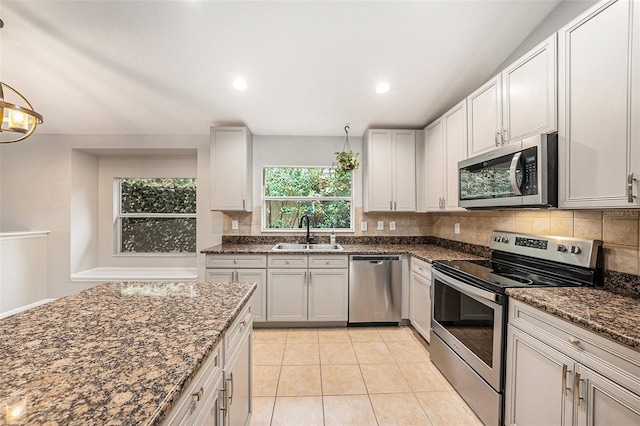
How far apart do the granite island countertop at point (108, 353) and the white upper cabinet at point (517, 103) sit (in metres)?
2.09

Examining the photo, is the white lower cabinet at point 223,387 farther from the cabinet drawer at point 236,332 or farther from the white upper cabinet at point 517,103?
the white upper cabinet at point 517,103

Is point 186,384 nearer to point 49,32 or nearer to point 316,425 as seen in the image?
point 316,425

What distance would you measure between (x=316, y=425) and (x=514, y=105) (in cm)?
253

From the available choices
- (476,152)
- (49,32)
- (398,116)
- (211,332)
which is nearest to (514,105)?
(476,152)

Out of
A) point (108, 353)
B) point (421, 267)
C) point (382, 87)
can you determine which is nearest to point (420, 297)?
point (421, 267)

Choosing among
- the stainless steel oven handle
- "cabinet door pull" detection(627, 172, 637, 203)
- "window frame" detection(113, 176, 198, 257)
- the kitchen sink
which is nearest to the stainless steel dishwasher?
the kitchen sink

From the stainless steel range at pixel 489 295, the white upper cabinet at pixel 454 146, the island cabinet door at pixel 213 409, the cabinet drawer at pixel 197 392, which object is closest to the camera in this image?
the cabinet drawer at pixel 197 392

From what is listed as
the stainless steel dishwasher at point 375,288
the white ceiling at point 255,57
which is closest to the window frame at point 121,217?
the white ceiling at point 255,57

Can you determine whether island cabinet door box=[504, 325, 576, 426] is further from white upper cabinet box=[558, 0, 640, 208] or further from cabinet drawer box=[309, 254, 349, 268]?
cabinet drawer box=[309, 254, 349, 268]

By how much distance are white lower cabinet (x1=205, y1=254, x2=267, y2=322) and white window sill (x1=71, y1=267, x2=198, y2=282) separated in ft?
2.63

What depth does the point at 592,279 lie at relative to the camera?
5.30 feet

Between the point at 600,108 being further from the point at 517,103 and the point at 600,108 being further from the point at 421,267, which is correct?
the point at 421,267

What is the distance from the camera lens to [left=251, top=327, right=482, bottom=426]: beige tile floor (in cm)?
184

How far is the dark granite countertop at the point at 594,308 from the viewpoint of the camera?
105 cm
